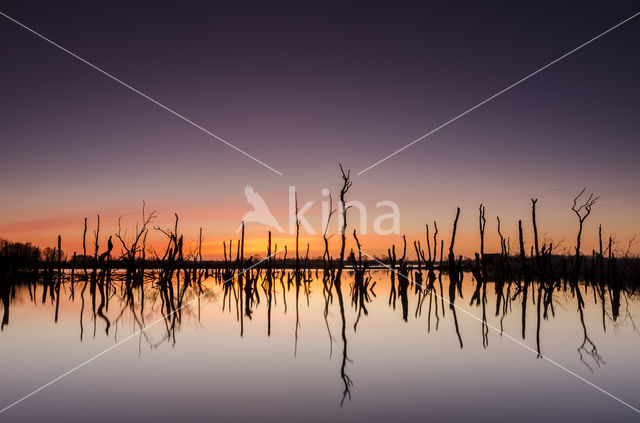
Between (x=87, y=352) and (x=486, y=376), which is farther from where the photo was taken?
(x=87, y=352)

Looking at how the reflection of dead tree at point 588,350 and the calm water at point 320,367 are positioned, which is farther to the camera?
the reflection of dead tree at point 588,350

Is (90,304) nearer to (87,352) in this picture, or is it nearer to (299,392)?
(87,352)

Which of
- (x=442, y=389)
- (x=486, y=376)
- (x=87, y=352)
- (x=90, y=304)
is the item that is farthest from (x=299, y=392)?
(x=90, y=304)

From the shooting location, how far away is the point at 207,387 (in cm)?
796

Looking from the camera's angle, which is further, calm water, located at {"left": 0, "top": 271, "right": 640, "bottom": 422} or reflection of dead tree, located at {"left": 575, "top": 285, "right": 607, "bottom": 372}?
reflection of dead tree, located at {"left": 575, "top": 285, "right": 607, "bottom": 372}

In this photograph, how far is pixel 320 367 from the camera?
9.31 metres

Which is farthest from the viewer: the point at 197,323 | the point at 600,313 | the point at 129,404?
the point at 600,313

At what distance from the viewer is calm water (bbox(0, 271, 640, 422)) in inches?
270

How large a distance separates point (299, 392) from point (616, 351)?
7473 mm

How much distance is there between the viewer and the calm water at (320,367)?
6.86 meters

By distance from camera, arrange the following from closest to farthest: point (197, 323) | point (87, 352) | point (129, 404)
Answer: point (129, 404)
point (87, 352)
point (197, 323)

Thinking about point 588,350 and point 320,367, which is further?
point 588,350

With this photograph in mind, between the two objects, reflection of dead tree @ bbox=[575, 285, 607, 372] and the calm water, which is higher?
the calm water

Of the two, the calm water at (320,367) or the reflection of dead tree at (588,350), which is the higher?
the calm water at (320,367)
